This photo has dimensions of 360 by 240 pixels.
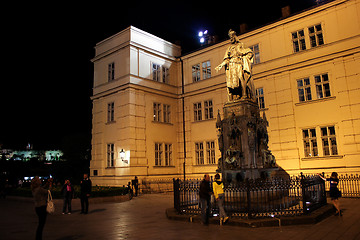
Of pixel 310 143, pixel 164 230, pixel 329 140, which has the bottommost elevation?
pixel 164 230

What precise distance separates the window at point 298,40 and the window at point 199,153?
12.2 metres

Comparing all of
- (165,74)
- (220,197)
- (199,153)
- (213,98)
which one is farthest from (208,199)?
(165,74)

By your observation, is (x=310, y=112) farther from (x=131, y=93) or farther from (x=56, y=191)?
(x=56, y=191)

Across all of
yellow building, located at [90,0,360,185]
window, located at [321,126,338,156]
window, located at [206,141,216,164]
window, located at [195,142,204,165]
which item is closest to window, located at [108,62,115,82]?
yellow building, located at [90,0,360,185]

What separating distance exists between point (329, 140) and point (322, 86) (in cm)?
412

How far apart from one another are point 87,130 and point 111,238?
51231 millimetres

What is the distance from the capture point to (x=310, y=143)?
22.3 metres

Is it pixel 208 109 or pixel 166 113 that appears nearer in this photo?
pixel 208 109

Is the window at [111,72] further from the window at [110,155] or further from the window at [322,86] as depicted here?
the window at [322,86]

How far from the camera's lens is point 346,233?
8.28m

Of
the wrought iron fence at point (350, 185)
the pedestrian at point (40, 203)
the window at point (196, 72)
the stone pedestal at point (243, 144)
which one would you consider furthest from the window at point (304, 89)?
the pedestrian at point (40, 203)

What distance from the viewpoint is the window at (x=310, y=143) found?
22062 millimetres

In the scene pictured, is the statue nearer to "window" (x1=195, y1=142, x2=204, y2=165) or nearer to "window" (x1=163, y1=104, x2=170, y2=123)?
"window" (x1=195, y1=142, x2=204, y2=165)

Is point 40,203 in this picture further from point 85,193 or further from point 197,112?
point 197,112
